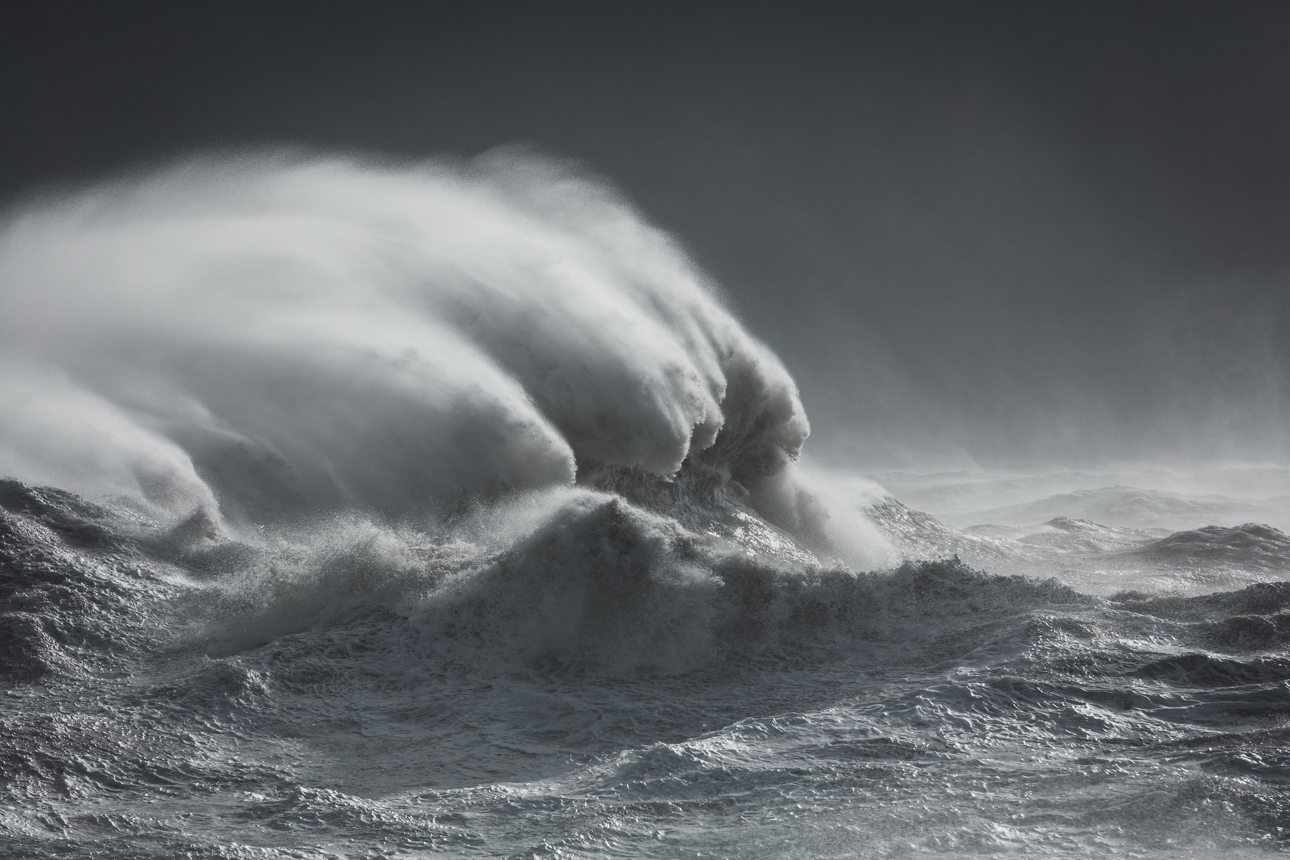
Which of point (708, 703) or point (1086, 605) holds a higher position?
point (1086, 605)

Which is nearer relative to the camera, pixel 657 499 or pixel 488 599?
pixel 488 599

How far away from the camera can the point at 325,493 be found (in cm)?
1434

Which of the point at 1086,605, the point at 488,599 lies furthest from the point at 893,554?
the point at 488,599

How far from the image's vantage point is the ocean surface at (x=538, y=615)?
613 cm

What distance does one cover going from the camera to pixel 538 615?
9.64 meters

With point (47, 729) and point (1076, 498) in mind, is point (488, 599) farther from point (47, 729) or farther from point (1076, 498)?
point (1076, 498)

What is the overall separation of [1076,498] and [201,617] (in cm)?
3400

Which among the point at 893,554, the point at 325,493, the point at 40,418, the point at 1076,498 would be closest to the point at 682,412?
the point at 893,554

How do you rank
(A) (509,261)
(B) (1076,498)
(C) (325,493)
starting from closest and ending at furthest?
(C) (325,493), (A) (509,261), (B) (1076,498)

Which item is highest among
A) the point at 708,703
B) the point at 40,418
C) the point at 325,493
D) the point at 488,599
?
the point at 40,418

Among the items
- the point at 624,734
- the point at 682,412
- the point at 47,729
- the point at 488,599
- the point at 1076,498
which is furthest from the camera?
the point at 1076,498

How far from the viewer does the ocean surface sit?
241 inches

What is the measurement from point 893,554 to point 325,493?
9524 millimetres

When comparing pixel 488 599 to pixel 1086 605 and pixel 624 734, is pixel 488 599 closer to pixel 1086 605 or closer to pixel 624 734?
pixel 624 734
